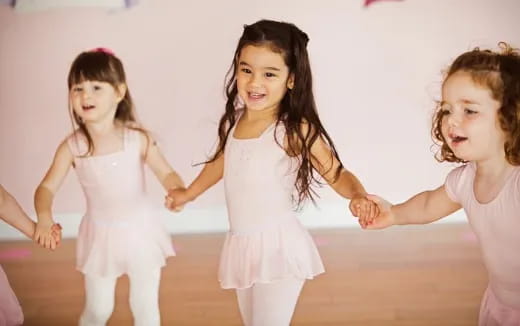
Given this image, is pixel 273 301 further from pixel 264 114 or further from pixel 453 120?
pixel 453 120

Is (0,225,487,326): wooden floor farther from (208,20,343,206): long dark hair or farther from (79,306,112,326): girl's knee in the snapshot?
(208,20,343,206): long dark hair

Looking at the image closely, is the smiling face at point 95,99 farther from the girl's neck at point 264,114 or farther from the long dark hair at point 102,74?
the girl's neck at point 264,114

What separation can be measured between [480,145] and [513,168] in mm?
71

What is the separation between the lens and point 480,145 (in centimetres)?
111

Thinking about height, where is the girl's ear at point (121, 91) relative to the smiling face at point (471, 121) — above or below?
above

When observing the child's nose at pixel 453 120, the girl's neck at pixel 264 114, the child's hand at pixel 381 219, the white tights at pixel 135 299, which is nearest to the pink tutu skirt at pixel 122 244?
the white tights at pixel 135 299

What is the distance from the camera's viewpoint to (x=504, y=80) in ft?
3.56

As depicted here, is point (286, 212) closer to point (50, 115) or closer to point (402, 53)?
point (402, 53)

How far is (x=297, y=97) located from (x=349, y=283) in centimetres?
39

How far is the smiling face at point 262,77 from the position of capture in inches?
45.6

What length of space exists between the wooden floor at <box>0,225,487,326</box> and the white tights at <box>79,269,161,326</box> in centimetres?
1

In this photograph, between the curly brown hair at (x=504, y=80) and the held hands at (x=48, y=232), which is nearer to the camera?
the curly brown hair at (x=504, y=80)

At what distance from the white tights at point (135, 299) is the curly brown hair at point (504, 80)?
0.70 metres

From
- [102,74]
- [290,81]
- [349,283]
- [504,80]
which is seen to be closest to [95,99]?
[102,74]
